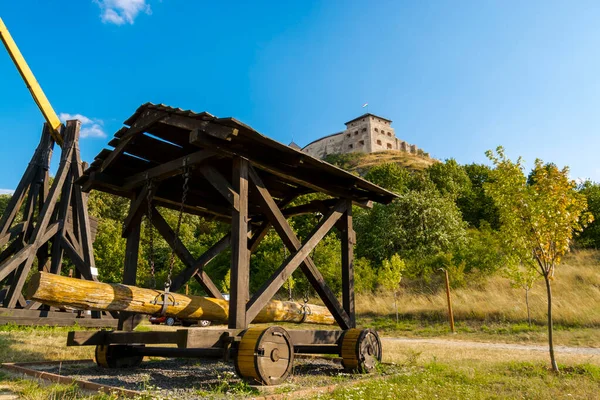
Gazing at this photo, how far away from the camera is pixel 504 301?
66.6ft

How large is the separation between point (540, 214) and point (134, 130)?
796 cm

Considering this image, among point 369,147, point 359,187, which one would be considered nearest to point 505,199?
point 359,187

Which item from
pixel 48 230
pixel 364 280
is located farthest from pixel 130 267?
pixel 364 280

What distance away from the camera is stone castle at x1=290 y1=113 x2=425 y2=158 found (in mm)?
99812

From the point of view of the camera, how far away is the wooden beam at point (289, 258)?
5.70 metres

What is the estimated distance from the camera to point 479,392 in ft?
17.4

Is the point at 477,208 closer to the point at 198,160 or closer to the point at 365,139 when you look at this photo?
the point at 198,160

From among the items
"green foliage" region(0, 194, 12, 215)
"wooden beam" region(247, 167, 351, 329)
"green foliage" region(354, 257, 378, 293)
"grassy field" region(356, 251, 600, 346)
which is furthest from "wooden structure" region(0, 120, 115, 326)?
"green foliage" region(0, 194, 12, 215)

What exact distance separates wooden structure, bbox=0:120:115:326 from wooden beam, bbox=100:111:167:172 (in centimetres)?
674

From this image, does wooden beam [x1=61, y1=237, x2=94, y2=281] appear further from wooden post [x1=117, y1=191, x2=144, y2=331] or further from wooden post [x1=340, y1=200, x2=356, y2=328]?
wooden post [x1=340, y1=200, x2=356, y2=328]

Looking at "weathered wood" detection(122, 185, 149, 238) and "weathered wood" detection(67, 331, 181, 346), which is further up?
"weathered wood" detection(122, 185, 149, 238)

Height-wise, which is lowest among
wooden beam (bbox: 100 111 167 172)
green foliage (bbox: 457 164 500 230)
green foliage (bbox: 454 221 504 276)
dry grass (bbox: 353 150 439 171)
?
wooden beam (bbox: 100 111 167 172)

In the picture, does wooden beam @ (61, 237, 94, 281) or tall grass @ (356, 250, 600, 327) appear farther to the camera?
tall grass @ (356, 250, 600, 327)

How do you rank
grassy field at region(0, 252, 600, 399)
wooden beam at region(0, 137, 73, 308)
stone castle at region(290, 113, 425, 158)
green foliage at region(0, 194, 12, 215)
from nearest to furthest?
grassy field at region(0, 252, 600, 399)
wooden beam at region(0, 137, 73, 308)
green foliage at region(0, 194, 12, 215)
stone castle at region(290, 113, 425, 158)
